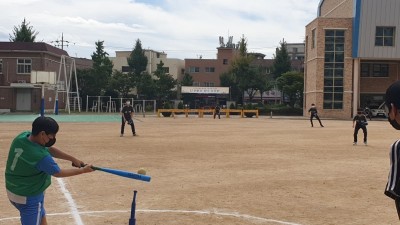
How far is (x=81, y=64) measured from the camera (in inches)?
3221

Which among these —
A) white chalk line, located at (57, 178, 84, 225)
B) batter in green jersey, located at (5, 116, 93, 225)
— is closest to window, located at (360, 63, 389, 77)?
white chalk line, located at (57, 178, 84, 225)

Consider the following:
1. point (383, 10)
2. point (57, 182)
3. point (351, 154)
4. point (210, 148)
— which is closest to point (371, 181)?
point (351, 154)

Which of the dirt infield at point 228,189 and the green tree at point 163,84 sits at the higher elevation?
the green tree at point 163,84

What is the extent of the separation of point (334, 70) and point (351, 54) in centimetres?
258

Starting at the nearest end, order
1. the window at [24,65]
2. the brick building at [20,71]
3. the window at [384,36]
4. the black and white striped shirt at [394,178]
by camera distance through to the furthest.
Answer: the black and white striped shirt at [394,178] < the window at [384,36] < the brick building at [20,71] < the window at [24,65]

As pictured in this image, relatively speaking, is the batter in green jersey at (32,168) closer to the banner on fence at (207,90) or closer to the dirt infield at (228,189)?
the dirt infield at (228,189)

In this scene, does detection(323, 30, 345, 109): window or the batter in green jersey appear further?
detection(323, 30, 345, 109): window

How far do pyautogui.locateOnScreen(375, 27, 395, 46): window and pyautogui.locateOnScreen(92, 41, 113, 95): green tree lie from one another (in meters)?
38.0

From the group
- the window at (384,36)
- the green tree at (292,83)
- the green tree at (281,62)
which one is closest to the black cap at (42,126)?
the window at (384,36)

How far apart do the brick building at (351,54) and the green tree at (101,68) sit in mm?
30353

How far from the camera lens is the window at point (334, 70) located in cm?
5597

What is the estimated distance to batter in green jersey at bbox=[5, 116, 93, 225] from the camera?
4.75 m

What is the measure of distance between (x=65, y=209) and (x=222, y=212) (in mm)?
2729

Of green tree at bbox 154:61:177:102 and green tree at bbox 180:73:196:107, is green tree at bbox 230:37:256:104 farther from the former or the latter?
green tree at bbox 154:61:177:102
